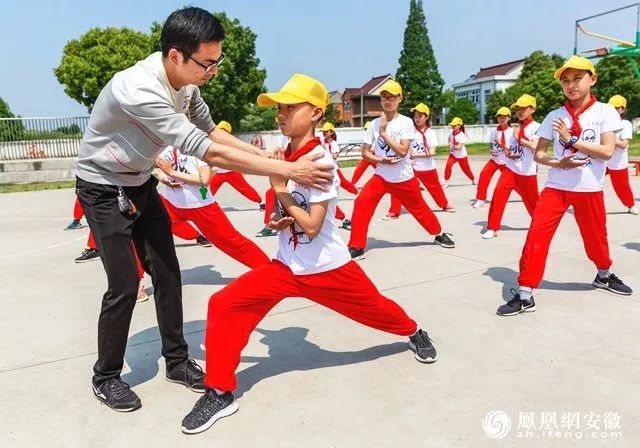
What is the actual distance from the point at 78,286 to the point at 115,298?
2859 millimetres

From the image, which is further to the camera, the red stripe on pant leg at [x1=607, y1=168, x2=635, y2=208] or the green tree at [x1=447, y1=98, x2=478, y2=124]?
the green tree at [x1=447, y1=98, x2=478, y2=124]

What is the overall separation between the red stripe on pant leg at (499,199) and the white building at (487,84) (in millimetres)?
63690

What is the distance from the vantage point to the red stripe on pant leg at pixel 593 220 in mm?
4504

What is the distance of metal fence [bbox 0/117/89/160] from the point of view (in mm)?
19797

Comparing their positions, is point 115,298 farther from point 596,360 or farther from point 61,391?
point 596,360

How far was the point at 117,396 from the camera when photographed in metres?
2.97

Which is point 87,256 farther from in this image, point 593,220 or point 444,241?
point 593,220

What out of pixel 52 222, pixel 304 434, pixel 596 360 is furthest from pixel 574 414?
pixel 52 222

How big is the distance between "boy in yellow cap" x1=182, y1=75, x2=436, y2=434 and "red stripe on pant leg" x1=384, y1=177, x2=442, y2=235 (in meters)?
3.53

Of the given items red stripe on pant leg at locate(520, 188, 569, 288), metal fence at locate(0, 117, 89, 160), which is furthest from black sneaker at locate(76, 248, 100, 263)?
metal fence at locate(0, 117, 89, 160)

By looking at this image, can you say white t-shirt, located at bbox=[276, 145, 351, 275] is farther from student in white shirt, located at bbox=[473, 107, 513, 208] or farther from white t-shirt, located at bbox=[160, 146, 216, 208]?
student in white shirt, located at bbox=[473, 107, 513, 208]

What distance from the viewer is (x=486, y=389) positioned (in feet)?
10.1

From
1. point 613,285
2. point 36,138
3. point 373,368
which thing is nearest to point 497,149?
point 613,285

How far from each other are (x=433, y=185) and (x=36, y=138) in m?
16.8
